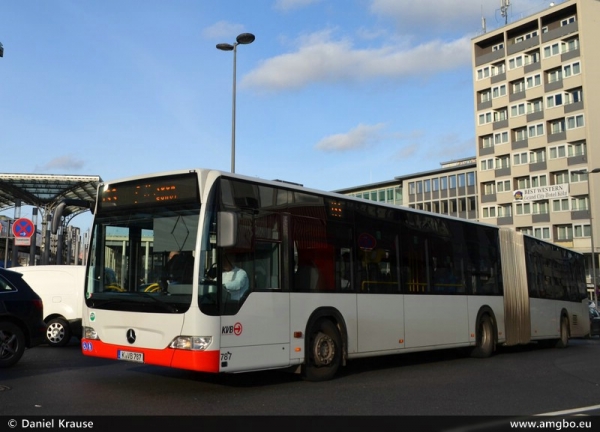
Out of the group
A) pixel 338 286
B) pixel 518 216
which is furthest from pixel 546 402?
pixel 518 216

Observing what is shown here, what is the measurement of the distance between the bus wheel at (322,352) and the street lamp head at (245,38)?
47.2 feet

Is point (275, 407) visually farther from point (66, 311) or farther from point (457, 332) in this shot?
point (66, 311)

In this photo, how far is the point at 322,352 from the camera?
10.1m

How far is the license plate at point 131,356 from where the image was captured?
28.2 ft

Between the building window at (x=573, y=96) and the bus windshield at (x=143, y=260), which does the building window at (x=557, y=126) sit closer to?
the building window at (x=573, y=96)

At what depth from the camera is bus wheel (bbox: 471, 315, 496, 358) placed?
14828 mm

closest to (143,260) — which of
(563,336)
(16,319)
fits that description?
(16,319)

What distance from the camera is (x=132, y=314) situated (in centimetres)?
876

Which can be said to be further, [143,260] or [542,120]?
[542,120]

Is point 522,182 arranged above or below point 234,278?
above

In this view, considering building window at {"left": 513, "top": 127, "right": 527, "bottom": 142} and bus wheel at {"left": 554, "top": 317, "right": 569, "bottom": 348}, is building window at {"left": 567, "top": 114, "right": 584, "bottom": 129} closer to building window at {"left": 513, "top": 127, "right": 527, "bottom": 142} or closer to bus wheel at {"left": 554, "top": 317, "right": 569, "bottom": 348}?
building window at {"left": 513, "top": 127, "right": 527, "bottom": 142}

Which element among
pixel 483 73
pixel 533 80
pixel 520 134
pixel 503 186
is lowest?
pixel 503 186

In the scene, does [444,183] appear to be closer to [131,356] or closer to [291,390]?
[291,390]

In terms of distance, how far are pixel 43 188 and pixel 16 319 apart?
21.4 m
